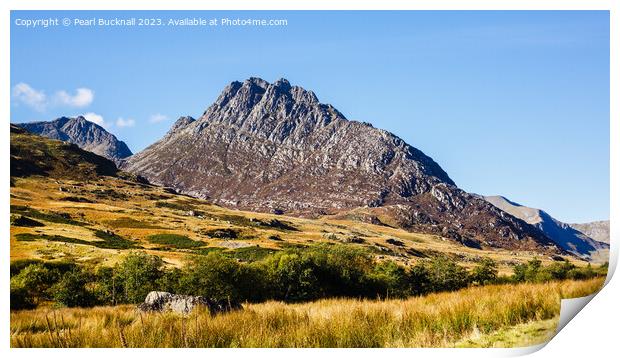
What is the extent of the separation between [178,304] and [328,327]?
3.51m

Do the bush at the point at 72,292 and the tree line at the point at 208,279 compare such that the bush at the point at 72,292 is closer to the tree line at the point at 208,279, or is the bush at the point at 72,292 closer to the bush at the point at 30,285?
the tree line at the point at 208,279

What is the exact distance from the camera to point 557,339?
8836 millimetres

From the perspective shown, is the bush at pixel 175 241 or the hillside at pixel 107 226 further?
the bush at pixel 175 241

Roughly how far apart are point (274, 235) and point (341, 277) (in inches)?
2682

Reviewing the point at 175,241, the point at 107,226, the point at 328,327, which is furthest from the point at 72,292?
the point at 107,226

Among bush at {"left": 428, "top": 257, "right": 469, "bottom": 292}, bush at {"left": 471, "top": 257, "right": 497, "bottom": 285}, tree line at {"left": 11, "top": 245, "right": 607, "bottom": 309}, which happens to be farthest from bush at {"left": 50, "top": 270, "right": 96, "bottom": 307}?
bush at {"left": 428, "top": 257, "right": 469, "bottom": 292}

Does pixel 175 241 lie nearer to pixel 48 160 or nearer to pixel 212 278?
pixel 212 278

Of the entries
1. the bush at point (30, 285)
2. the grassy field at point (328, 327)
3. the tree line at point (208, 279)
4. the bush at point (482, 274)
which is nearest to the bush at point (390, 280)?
the tree line at point (208, 279)

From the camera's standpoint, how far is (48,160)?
143 m

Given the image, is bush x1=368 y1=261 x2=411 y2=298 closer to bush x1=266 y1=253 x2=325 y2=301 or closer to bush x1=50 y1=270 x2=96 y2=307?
bush x1=266 y1=253 x2=325 y2=301

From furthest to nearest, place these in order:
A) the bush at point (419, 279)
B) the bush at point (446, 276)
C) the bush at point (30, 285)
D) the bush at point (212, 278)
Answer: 1. the bush at point (446, 276)
2. the bush at point (419, 279)
3. the bush at point (212, 278)
4. the bush at point (30, 285)

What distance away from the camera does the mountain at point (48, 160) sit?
4562 inches

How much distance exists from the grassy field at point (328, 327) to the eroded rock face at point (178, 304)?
27.4 inches

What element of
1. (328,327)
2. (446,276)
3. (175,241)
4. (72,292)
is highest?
(328,327)
